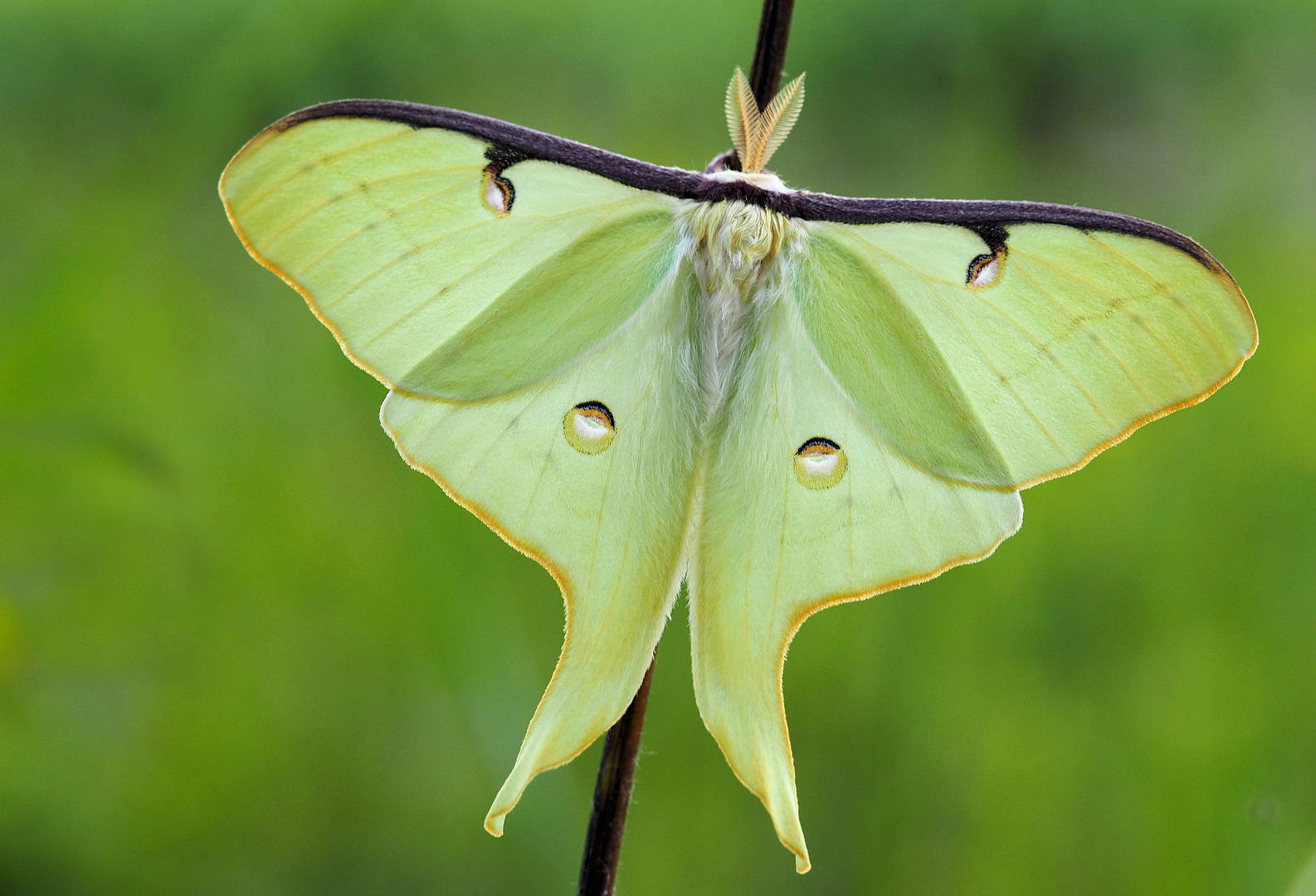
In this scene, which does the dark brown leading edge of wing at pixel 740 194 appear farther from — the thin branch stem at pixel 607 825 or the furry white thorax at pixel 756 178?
the thin branch stem at pixel 607 825

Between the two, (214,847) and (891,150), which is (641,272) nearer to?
(214,847)

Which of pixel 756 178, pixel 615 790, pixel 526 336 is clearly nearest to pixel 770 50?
pixel 756 178

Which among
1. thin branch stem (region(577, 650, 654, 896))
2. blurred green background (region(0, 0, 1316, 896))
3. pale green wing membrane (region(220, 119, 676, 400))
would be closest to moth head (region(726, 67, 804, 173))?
pale green wing membrane (region(220, 119, 676, 400))

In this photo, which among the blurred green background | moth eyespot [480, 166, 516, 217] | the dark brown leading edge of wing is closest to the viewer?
the dark brown leading edge of wing

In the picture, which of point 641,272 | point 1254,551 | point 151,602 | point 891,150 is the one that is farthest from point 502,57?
point 1254,551

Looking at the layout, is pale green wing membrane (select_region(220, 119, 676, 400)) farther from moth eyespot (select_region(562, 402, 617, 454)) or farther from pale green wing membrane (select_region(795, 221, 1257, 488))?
pale green wing membrane (select_region(795, 221, 1257, 488))

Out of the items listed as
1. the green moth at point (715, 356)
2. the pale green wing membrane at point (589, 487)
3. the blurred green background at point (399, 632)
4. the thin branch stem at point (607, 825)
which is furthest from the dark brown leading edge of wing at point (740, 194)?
the blurred green background at point (399, 632)

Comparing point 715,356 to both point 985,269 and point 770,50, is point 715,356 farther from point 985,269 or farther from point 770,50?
point 770,50
